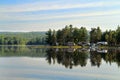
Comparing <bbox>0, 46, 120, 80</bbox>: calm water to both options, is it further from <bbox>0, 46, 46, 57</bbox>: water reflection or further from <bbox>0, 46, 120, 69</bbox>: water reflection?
<bbox>0, 46, 46, 57</bbox>: water reflection

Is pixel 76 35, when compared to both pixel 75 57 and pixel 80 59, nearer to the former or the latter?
pixel 75 57

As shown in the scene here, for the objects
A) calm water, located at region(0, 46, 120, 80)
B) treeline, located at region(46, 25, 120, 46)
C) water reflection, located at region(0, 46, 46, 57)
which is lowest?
calm water, located at region(0, 46, 120, 80)

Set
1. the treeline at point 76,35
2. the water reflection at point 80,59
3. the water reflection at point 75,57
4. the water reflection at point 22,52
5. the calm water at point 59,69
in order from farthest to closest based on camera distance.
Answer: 1. the treeline at point 76,35
2. the water reflection at point 22,52
3. the water reflection at point 75,57
4. the water reflection at point 80,59
5. the calm water at point 59,69

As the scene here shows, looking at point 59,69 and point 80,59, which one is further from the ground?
point 80,59

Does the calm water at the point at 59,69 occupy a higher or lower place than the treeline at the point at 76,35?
lower

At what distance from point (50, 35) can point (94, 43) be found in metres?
21.6

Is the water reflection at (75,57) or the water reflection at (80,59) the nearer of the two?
the water reflection at (80,59)

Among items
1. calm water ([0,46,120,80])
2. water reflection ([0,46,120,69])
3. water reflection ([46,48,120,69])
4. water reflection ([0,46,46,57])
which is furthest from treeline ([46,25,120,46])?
calm water ([0,46,120,80])

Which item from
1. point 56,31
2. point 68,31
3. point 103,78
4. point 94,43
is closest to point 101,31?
point 94,43

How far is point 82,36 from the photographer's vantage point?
149250 millimetres

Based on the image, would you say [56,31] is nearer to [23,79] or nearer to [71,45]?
[71,45]

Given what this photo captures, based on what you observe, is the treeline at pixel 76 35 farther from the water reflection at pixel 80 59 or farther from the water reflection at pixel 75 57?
the water reflection at pixel 80 59

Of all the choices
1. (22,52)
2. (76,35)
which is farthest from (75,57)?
(76,35)

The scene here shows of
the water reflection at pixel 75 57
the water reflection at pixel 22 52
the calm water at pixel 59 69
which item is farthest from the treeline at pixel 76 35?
the calm water at pixel 59 69
